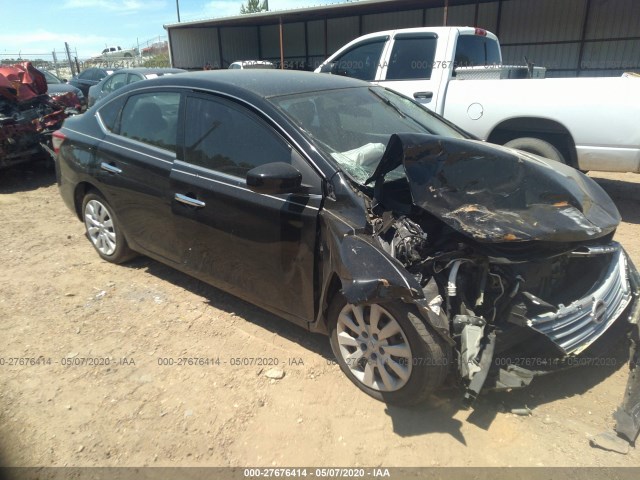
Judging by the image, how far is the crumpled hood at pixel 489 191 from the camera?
246 centimetres

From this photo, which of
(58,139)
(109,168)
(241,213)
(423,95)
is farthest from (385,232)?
(423,95)

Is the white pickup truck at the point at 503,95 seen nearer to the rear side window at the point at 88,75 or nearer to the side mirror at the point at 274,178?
the side mirror at the point at 274,178

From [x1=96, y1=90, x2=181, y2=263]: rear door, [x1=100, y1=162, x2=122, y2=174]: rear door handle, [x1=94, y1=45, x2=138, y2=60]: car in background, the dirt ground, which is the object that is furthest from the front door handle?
[x1=94, y1=45, x2=138, y2=60]: car in background

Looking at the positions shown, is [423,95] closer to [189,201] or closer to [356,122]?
[356,122]

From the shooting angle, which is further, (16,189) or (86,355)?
(16,189)

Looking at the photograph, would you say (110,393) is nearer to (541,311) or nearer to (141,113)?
(141,113)

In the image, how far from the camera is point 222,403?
2.79m

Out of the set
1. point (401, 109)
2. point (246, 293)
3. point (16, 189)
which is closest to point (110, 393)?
point (246, 293)

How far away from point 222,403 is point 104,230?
2.41 metres

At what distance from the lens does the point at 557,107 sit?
210 inches

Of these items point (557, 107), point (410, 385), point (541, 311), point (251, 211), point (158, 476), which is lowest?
point (158, 476)

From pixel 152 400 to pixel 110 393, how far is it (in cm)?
29

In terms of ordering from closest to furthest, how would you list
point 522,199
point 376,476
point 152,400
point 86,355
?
point 376,476 < point 522,199 < point 152,400 < point 86,355

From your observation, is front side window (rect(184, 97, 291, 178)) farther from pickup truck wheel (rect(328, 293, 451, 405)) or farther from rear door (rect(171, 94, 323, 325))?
pickup truck wheel (rect(328, 293, 451, 405))
